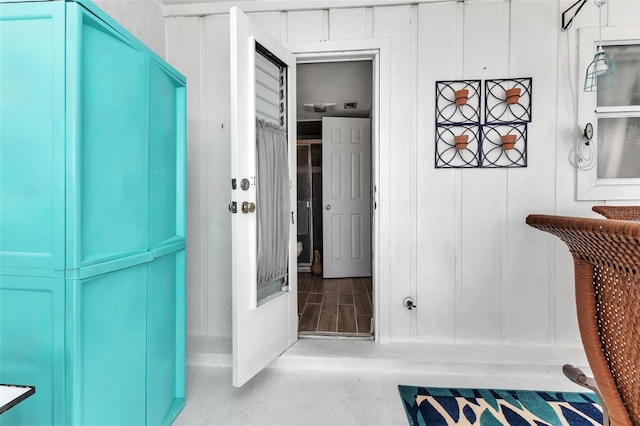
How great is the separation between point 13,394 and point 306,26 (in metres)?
2.28

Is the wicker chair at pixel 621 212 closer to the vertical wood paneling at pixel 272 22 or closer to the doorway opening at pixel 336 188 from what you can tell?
the doorway opening at pixel 336 188

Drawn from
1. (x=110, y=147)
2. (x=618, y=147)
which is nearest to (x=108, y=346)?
(x=110, y=147)

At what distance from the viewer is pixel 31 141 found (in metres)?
0.83

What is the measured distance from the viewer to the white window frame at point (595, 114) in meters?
1.77

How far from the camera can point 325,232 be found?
3639 millimetres

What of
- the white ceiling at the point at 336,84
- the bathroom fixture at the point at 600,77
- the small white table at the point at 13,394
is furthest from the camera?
the white ceiling at the point at 336,84

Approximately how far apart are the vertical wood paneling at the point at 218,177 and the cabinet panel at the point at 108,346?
0.91m

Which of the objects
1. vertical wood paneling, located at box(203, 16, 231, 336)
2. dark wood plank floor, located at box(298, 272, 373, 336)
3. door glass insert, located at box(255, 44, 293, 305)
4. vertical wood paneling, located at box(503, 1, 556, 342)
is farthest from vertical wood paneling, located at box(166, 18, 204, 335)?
vertical wood paneling, located at box(503, 1, 556, 342)

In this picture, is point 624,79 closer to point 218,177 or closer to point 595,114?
point 595,114

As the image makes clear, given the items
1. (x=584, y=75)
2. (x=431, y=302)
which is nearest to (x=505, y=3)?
(x=584, y=75)

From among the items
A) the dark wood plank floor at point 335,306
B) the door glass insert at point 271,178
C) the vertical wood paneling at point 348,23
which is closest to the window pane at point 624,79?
the vertical wood paneling at point 348,23

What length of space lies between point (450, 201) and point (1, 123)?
2170 mm

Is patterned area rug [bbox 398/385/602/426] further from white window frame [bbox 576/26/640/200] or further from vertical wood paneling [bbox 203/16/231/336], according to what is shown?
vertical wood paneling [bbox 203/16/231/336]

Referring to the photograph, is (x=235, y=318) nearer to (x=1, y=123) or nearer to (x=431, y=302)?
(x=1, y=123)
